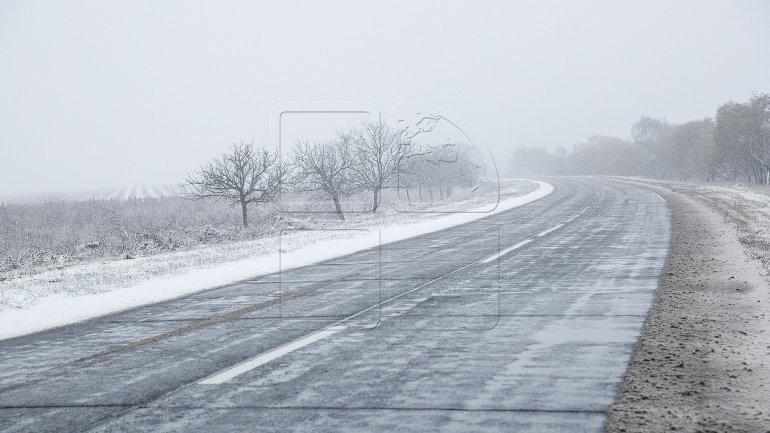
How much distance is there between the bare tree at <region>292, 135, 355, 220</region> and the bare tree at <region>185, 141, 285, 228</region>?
3.76ft

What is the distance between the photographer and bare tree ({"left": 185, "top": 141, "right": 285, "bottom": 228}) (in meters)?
30.5

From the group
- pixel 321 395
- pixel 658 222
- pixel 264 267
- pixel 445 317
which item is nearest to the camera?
pixel 321 395

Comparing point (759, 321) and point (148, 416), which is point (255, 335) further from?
point (759, 321)

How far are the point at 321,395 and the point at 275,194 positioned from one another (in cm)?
2790

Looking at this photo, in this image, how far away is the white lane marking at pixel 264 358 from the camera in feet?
17.0

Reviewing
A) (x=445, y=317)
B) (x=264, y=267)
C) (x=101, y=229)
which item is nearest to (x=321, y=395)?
(x=445, y=317)

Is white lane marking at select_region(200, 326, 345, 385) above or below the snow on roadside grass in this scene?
above

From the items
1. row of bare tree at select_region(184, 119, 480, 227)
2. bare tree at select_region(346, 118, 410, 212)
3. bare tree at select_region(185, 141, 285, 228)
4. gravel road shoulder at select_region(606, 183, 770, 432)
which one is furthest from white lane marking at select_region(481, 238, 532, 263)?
bare tree at select_region(185, 141, 285, 228)

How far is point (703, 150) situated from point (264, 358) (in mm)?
60545

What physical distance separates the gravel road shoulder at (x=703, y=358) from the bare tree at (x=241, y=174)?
896 inches

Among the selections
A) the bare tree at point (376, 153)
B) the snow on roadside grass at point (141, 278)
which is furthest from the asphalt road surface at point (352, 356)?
the bare tree at point (376, 153)

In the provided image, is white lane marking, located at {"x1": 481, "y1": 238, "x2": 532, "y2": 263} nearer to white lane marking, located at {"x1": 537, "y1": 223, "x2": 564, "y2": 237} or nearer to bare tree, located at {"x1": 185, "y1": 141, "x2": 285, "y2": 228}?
white lane marking, located at {"x1": 537, "y1": 223, "x2": 564, "y2": 237}

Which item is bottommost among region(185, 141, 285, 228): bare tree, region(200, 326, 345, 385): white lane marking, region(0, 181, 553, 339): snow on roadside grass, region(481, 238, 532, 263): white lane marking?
region(0, 181, 553, 339): snow on roadside grass

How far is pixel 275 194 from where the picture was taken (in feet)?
105
